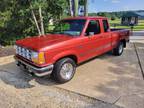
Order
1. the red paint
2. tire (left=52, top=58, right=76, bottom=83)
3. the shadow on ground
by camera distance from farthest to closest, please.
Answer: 1. tire (left=52, top=58, right=76, bottom=83)
2. the red paint
3. the shadow on ground

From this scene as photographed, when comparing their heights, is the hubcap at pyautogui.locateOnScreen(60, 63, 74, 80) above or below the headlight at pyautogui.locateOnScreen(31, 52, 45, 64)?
below

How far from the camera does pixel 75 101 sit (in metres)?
4.25

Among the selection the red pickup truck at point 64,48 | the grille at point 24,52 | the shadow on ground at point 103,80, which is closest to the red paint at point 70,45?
the red pickup truck at point 64,48

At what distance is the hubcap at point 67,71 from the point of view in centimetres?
517

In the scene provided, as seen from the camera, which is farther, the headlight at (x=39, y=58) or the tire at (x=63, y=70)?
the tire at (x=63, y=70)

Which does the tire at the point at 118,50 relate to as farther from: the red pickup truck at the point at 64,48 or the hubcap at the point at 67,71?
the hubcap at the point at 67,71

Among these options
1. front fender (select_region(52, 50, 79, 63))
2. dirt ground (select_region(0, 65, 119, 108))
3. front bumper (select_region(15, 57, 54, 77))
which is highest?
front fender (select_region(52, 50, 79, 63))

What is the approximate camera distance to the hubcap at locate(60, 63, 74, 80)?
5166mm

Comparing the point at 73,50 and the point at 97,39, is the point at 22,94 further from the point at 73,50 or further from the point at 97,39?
the point at 97,39

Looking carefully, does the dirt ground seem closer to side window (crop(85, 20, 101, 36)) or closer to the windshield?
the windshield

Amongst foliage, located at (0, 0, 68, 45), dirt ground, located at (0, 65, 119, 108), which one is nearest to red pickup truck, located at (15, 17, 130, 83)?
dirt ground, located at (0, 65, 119, 108)

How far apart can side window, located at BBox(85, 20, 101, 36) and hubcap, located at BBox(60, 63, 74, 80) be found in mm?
1211

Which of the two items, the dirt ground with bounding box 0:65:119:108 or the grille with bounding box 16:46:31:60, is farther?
the grille with bounding box 16:46:31:60

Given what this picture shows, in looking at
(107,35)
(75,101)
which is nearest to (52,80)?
(75,101)
